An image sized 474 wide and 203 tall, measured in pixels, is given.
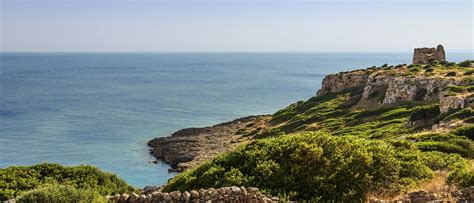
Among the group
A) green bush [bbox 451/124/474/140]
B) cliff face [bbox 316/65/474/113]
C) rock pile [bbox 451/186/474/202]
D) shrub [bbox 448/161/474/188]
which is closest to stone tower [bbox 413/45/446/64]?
cliff face [bbox 316/65/474/113]

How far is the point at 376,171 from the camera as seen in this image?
18266 mm

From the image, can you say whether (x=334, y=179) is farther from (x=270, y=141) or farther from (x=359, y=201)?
(x=270, y=141)

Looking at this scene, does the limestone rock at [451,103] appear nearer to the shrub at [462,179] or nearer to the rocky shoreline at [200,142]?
the rocky shoreline at [200,142]

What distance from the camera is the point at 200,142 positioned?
261ft

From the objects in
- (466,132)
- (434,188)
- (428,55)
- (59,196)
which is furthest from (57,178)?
(428,55)

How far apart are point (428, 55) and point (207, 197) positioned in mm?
99684

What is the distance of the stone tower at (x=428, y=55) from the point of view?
10238 centimetres

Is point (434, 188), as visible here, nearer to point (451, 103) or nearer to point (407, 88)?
point (451, 103)

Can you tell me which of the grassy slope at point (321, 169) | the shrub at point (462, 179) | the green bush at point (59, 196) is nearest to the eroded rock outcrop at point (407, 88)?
the grassy slope at point (321, 169)

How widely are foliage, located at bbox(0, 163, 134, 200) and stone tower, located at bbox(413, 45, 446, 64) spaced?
8802 centimetres

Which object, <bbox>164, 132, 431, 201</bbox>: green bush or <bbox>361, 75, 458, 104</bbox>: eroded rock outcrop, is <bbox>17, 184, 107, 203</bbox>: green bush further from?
<bbox>361, 75, 458, 104</bbox>: eroded rock outcrop

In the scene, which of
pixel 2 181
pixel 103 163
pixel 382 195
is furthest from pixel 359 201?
pixel 103 163

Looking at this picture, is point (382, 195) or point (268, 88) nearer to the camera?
point (382, 195)

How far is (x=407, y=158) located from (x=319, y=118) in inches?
2201
